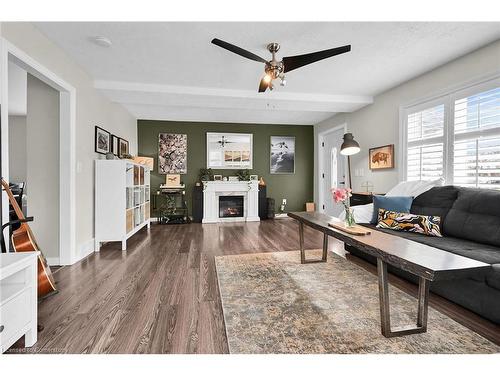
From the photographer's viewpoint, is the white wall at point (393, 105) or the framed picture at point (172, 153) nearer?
the white wall at point (393, 105)

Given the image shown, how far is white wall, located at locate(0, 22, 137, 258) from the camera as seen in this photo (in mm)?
2475

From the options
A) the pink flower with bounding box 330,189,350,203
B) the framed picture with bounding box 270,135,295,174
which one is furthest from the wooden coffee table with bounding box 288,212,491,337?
the framed picture with bounding box 270,135,295,174

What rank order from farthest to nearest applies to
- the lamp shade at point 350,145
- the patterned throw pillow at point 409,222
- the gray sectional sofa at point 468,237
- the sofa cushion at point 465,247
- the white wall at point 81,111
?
the lamp shade at point 350,145 → the patterned throw pillow at point 409,222 → the white wall at point 81,111 → the sofa cushion at point 465,247 → the gray sectional sofa at point 468,237

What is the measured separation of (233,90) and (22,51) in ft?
8.62

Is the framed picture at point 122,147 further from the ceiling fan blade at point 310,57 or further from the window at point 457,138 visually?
the window at point 457,138

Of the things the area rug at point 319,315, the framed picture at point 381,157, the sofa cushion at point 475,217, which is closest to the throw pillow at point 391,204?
the sofa cushion at point 475,217

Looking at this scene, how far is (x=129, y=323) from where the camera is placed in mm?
1806

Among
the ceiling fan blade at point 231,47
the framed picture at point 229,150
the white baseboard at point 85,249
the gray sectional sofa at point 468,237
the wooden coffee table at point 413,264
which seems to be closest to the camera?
the wooden coffee table at point 413,264

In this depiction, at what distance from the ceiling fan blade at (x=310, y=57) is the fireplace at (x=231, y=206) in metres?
4.27

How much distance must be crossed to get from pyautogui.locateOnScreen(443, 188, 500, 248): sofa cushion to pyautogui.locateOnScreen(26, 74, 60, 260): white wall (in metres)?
4.39

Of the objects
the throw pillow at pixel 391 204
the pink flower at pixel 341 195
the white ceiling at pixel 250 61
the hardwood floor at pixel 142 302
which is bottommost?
the hardwood floor at pixel 142 302

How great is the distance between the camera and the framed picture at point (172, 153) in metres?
6.43

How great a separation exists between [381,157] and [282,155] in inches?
117

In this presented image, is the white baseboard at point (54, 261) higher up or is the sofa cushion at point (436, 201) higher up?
the sofa cushion at point (436, 201)
